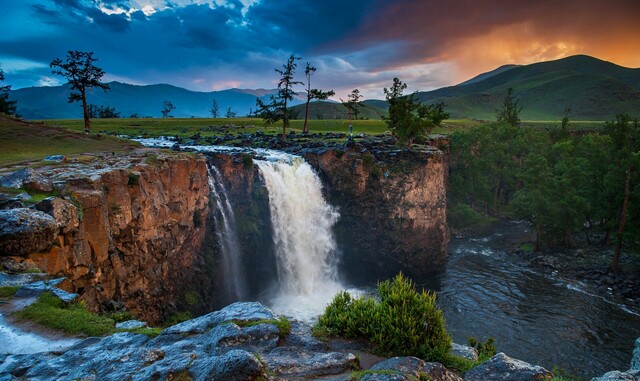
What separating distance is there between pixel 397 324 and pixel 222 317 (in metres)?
5.48

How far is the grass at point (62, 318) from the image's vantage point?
34.0 ft

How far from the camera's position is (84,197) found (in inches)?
677

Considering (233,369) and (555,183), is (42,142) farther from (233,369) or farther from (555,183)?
(555,183)

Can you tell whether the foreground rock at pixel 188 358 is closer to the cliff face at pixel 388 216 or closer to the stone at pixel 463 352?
the stone at pixel 463 352

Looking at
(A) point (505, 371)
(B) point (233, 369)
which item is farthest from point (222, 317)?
(A) point (505, 371)

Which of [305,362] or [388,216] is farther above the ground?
[305,362]

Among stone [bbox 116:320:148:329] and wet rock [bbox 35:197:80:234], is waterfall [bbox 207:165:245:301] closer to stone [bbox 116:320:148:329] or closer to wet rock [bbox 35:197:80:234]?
wet rock [bbox 35:197:80:234]

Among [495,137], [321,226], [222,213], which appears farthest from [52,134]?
[495,137]

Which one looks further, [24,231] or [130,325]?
[24,231]

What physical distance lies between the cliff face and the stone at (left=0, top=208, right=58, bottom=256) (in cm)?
3050

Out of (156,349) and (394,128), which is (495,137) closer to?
(394,128)

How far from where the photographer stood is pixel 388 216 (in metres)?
42.9

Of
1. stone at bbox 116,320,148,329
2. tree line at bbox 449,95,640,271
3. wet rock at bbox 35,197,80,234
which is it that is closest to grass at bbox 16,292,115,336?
stone at bbox 116,320,148,329

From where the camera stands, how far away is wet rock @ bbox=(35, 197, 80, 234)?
14.4 m
